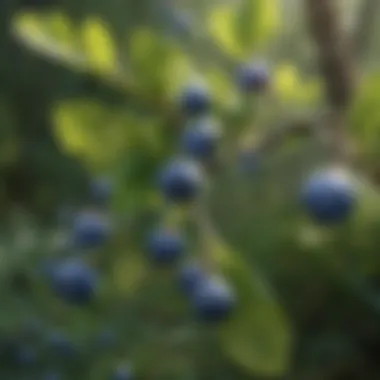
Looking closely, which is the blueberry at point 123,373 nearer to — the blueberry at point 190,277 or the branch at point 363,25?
the blueberry at point 190,277

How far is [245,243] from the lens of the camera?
0.34 meters

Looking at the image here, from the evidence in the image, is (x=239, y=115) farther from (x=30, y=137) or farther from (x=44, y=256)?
(x=30, y=137)

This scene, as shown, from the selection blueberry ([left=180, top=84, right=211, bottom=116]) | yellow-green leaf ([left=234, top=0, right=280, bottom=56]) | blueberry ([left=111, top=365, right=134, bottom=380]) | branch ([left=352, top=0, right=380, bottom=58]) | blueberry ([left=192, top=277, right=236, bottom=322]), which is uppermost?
branch ([left=352, top=0, right=380, bottom=58])

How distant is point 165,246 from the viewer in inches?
12.2

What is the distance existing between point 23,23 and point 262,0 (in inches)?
3.5

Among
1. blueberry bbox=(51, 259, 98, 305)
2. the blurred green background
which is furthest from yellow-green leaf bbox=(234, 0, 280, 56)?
blueberry bbox=(51, 259, 98, 305)

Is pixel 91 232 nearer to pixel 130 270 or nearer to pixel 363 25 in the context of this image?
pixel 130 270

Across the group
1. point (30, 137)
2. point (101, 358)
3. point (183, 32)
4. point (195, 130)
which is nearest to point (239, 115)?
point (195, 130)

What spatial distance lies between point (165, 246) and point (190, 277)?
Answer: 0.02 metres

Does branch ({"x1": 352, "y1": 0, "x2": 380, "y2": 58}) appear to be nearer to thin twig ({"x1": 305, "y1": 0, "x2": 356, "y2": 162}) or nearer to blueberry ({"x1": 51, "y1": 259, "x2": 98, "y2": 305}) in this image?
thin twig ({"x1": 305, "y1": 0, "x2": 356, "y2": 162})

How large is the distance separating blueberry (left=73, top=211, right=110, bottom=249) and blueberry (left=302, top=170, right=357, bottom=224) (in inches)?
3.4

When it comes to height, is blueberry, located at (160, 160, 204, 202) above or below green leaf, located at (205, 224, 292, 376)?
above

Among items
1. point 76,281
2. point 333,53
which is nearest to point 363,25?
point 333,53

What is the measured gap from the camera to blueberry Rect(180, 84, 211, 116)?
31 cm
